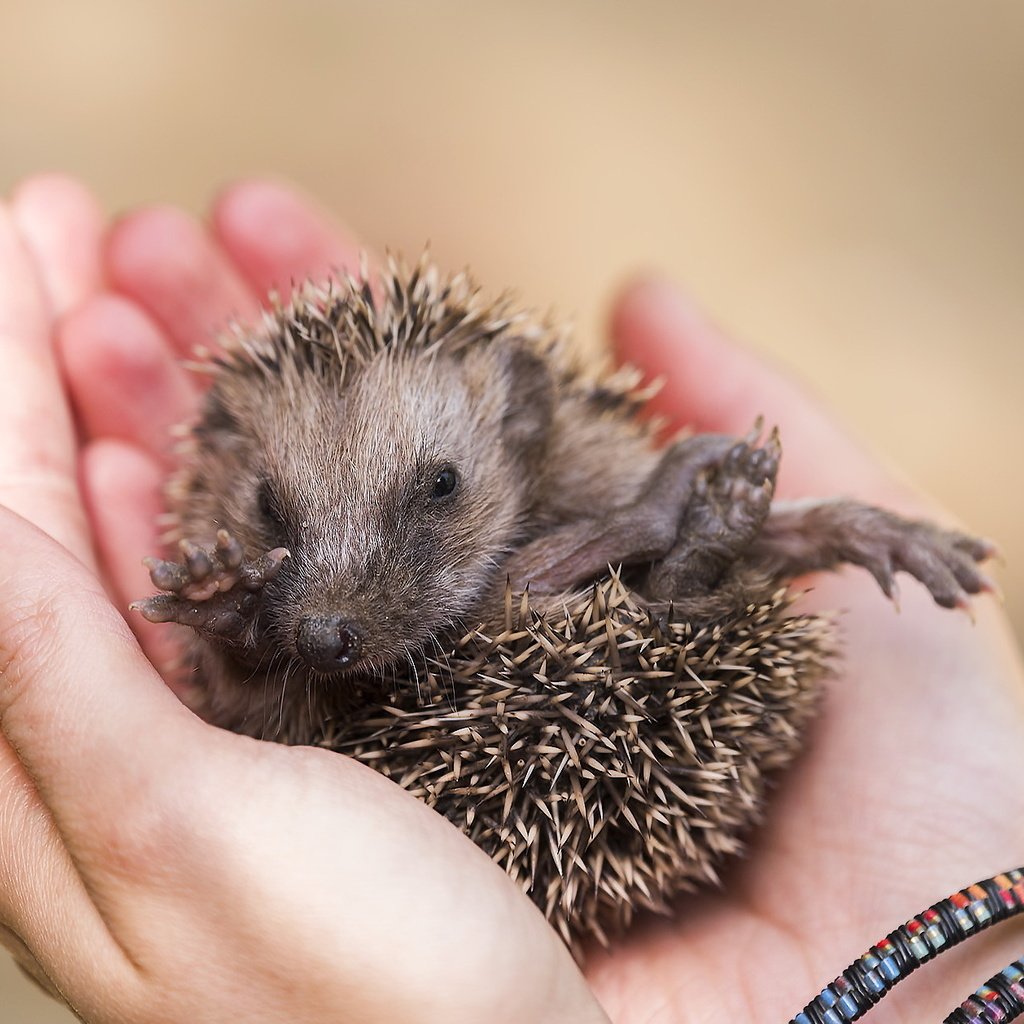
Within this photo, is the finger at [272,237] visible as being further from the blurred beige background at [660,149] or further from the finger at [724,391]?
the blurred beige background at [660,149]

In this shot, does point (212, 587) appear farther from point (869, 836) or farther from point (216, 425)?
point (869, 836)

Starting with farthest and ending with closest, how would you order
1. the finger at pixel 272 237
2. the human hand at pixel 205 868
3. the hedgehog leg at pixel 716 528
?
the finger at pixel 272 237
the hedgehog leg at pixel 716 528
the human hand at pixel 205 868

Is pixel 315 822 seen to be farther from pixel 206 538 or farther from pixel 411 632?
pixel 206 538

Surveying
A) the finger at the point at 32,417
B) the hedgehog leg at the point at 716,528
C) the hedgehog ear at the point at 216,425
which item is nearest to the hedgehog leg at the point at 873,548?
the hedgehog leg at the point at 716,528

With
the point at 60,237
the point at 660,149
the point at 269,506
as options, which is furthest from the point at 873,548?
the point at 660,149

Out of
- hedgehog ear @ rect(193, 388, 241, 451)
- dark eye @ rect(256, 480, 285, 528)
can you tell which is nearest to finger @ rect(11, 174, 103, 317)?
hedgehog ear @ rect(193, 388, 241, 451)

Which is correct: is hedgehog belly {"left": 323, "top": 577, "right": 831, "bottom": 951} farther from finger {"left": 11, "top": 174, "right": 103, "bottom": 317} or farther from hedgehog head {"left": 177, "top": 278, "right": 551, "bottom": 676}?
finger {"left": 11, "top": 174, "right": 103, "bottom": 317}

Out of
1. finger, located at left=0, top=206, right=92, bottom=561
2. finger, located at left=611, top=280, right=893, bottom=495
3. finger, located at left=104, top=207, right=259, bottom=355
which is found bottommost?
finger, located at left=0, top=206, right=92, bottom=561
